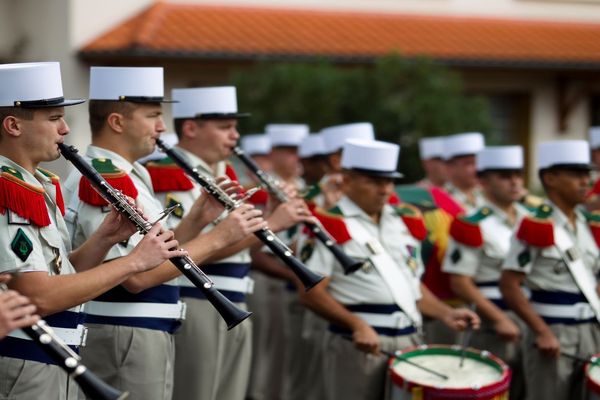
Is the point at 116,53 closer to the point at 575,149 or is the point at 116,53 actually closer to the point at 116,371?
the point at 575,149

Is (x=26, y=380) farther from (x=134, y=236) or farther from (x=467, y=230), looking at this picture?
(x=467, y=230)

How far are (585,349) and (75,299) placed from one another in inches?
134

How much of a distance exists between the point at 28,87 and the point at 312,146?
4830 millimetres

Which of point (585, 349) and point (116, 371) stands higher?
point (116, 371)

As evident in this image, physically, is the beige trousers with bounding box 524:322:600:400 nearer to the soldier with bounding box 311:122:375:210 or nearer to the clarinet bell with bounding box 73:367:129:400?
the soldier with bounding box 311:122:375:210

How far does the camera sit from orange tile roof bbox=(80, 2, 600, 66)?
13.5m

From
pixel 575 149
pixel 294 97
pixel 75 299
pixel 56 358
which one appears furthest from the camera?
pixel 294 97

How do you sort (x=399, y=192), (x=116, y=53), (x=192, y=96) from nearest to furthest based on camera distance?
(x=192, y=96) → (x=399, y=192) → (x=116, y=53)

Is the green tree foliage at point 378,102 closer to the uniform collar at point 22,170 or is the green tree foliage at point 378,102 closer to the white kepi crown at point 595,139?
the white kepi crown at point 595,139

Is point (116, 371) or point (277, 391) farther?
point (277, 391)

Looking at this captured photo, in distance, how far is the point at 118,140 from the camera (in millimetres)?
4316

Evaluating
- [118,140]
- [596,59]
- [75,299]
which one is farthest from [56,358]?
[596,59]

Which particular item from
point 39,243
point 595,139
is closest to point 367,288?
point 39,243

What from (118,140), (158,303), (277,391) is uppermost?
(118,140)
